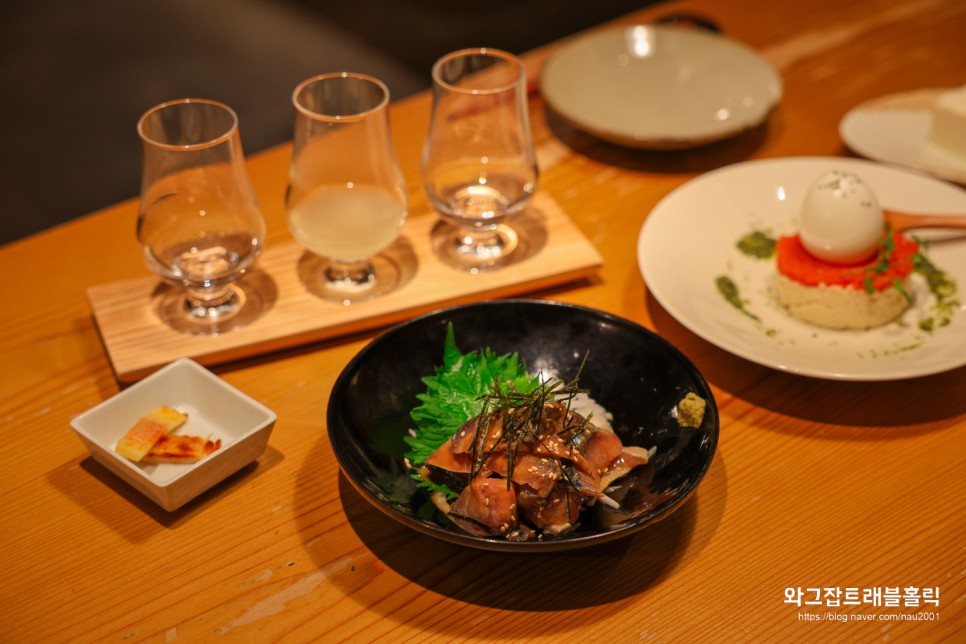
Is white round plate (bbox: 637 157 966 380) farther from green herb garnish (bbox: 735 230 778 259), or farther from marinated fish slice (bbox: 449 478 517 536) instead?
marinated fish slice (bbox: 449 478 517 536)

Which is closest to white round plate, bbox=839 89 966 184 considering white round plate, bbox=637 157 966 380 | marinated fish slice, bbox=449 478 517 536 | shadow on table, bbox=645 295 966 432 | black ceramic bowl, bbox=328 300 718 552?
white round plate, bbox=637 157 966 380

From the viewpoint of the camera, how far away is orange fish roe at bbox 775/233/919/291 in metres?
1.30

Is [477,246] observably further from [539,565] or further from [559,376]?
[539,565]

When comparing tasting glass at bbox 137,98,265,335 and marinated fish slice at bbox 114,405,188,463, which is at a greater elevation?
tasting glass at bbox 137,98,265,335

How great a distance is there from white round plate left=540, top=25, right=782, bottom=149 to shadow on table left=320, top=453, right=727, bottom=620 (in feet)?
2.76

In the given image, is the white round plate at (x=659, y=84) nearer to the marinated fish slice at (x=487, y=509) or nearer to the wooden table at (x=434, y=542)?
the wooden table at (x=434, y=542)

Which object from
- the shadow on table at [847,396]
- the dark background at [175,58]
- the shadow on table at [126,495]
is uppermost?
the shadow on table at [126,495]

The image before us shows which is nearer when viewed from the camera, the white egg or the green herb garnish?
the white egg

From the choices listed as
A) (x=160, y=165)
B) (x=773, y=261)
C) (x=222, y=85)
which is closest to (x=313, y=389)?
(x=160, y=165)

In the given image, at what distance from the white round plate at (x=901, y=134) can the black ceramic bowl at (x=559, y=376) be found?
80 centimetres

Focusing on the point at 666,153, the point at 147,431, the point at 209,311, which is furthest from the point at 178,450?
the point at 666,153

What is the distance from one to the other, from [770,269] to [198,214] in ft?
2.85

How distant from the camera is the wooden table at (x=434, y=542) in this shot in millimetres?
947

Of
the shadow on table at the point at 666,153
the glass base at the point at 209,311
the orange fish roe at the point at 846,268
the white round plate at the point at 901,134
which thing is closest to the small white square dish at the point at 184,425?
the glass base at the point at 209,311
